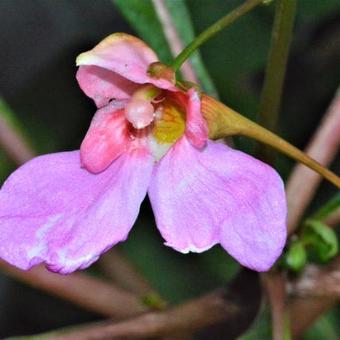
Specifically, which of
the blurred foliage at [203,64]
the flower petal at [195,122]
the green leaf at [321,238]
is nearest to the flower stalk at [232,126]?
the flower petal at [195,122]

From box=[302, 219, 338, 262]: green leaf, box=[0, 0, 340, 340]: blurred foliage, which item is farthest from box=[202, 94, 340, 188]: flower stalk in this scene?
box=[0, 0, 340, 340]: blurred foliage

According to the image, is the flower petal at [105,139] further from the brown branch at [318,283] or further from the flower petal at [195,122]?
the brown branch at [318,283]

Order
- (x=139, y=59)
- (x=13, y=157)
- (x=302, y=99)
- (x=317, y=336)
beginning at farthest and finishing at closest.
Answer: (x=302, y=99)
(x=317, y=336)
(x=13, y=157)
(x=139, y=59)

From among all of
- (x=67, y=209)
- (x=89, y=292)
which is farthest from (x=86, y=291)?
(x=67, y=209)

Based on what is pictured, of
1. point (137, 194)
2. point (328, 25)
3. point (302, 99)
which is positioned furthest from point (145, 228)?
point (137, 194)

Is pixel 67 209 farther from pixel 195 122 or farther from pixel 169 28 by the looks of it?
pixel 169 28

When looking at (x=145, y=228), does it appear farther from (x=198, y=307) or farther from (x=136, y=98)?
(x=136, y=98)
